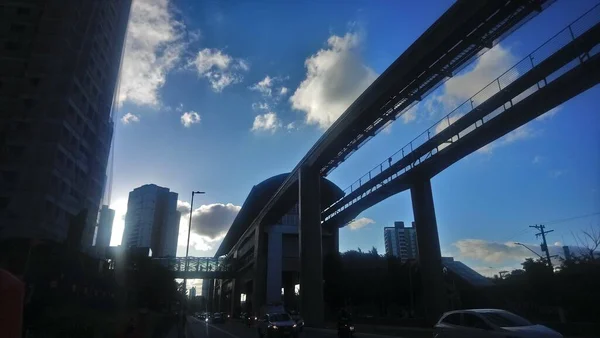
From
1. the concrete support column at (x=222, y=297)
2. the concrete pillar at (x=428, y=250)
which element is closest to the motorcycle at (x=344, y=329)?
the concrete pillar at (x=428, y=250)

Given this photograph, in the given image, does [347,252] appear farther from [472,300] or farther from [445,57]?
[445,57]

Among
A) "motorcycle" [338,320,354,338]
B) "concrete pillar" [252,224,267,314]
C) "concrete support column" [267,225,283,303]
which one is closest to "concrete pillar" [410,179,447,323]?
"motorcycle" [338,320,354,338]

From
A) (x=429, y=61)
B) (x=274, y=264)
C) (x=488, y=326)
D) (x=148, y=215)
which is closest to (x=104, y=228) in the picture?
(x=148, y=215)

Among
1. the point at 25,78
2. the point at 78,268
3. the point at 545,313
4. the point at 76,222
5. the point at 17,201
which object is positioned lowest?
the point at 545,313

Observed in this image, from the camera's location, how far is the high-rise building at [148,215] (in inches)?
1955

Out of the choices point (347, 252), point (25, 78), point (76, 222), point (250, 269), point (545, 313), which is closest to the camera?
point (76, 222)

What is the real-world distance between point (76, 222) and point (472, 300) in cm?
4854

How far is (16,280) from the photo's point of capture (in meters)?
3.29

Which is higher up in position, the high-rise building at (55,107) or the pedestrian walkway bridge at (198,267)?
the high-rise building at (55,107)

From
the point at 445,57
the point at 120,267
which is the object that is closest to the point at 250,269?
the point at 120,267

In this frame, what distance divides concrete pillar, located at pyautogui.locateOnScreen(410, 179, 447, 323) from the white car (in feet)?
98.2

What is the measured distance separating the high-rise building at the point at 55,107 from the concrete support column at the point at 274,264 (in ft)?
96.4

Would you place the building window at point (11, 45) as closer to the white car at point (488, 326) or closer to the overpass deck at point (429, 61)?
the overpass deck at point (429, 61)

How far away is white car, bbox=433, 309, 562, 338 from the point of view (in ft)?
33.2
